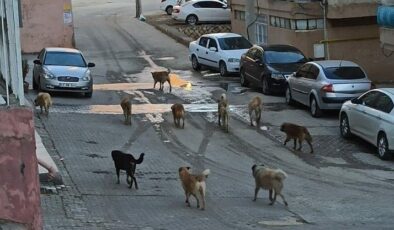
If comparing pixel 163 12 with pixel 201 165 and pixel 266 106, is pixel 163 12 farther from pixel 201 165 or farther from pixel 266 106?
pixel 201 165

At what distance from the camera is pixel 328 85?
2159 centimetres

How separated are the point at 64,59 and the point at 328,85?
Result: 905cm

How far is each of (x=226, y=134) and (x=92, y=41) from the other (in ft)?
82.3

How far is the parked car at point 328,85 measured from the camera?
21609 mm

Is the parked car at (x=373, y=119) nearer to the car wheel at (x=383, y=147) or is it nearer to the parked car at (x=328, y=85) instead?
the car wheel at (x=383, y=147)

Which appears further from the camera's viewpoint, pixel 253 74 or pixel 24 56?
pixel 24 56

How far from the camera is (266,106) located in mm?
24016

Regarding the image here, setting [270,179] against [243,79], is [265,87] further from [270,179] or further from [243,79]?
[270,179]

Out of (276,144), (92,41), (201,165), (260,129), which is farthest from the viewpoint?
(92,41)

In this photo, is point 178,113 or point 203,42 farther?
point 203,42

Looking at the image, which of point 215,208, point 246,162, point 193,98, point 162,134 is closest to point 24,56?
point 193,98

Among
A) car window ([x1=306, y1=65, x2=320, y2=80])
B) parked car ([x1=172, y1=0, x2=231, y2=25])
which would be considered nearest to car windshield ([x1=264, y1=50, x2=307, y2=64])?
car window ([x1=306, y1=65, x2=320, y2=80])

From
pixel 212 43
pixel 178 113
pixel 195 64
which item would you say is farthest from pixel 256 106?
pixel 195 64

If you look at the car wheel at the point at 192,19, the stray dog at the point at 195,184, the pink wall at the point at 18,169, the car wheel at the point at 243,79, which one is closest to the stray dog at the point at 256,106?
the car wheel at the point at 243,79
